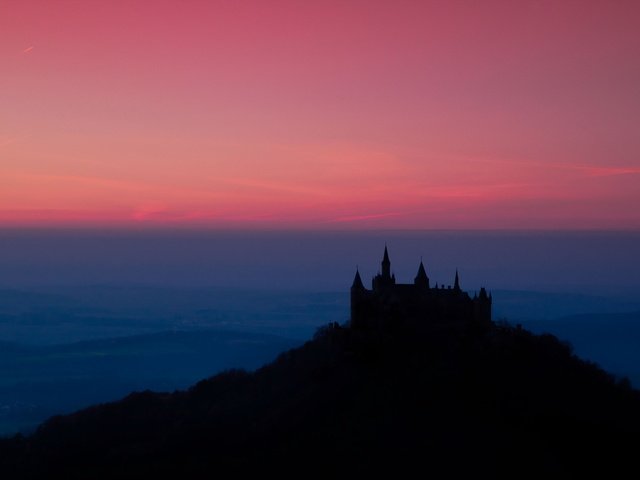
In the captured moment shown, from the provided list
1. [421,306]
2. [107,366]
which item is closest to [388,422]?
[421,306]

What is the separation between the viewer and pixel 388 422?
43812 mm

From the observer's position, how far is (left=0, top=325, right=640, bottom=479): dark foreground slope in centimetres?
4078

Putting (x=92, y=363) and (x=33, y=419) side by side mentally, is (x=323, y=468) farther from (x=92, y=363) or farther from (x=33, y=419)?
(x=92, y=363)

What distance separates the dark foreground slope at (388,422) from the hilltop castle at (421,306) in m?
1.09

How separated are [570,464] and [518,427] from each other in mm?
3852

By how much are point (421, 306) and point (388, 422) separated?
11050mm

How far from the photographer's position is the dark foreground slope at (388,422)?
40.8 metres

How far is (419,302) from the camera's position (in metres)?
52.7

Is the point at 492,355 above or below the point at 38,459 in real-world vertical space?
above

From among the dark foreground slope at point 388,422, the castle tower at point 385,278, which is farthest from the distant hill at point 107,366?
the castle tower at point 385,278

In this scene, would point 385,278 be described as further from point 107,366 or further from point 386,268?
point 107,366

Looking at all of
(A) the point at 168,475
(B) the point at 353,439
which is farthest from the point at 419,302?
(A) the point at 168,475

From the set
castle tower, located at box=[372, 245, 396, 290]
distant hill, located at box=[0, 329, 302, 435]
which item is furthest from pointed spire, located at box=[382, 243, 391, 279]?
distant hill, located at box=[0, 329, 302, 435]

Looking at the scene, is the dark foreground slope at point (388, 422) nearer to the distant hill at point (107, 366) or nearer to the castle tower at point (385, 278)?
the castle tower at point (385, 278)
